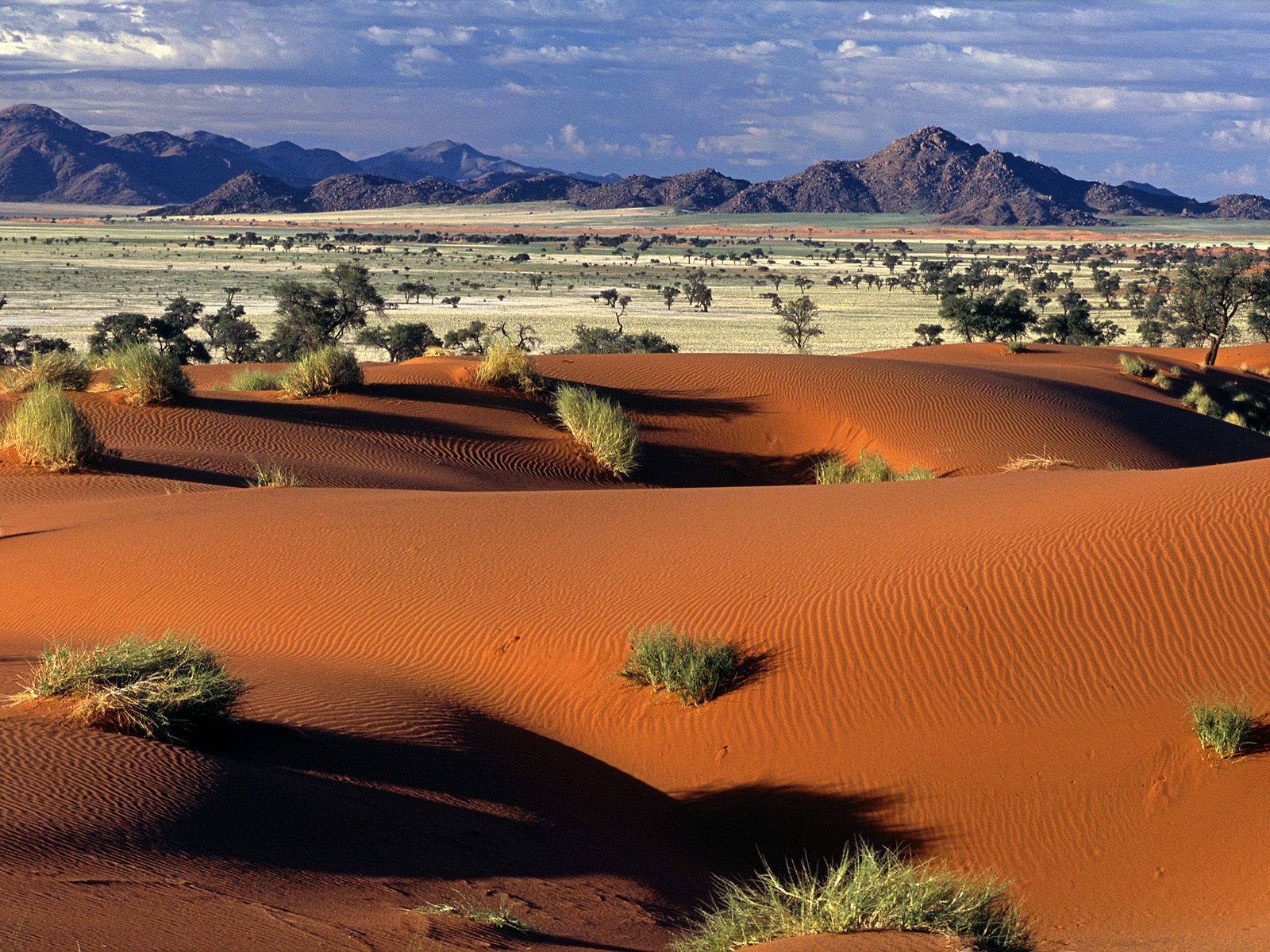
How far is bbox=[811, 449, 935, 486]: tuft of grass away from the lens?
2105 centimetres

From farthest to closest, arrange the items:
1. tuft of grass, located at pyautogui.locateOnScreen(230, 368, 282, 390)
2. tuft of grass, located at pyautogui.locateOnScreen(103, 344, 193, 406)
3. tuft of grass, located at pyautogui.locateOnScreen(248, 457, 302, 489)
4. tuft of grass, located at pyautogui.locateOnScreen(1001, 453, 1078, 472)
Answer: tuft of grass, located at pyautogui.locateOnScreen(230, 368, 282, 390)
tuft of grass, located at pyautogui.locateOnScreen(103, 344, 193, 406)
tuft of grass, located at pyautogui.locateOnScreen(1001, 453, 1078, 472)
tuft of grass, located at pyautogui.locateOnScreen(248, 457, 302, 489)

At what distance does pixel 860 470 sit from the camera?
21719 millimetres

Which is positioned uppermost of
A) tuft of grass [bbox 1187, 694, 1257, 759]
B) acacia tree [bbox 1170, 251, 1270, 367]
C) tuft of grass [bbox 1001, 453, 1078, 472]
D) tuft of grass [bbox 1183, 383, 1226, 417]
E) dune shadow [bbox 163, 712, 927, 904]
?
acacia tree [bbox 1170, 251, 1270, 367]

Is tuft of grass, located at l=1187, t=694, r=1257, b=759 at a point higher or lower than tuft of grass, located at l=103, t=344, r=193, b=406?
lower

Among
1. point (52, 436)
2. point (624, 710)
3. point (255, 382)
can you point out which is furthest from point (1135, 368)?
point (624, 710)

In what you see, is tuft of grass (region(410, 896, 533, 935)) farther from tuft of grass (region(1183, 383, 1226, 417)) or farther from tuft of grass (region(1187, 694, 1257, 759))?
tuft of grass (region(1183, 383, 1226, 417))

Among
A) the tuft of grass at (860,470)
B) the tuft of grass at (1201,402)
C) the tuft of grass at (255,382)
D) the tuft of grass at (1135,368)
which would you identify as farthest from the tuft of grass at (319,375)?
the tuft of grass at (1135,368)

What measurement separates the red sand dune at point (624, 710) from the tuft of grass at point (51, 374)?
16.4 ft

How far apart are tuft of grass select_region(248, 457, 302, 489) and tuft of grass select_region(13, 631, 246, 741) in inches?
353

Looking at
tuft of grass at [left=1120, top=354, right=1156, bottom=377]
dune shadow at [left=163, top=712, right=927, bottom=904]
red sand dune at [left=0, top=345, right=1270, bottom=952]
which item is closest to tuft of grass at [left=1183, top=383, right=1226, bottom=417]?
tuft of grass at [left=1120, top=354, right=1156, bottom=377]

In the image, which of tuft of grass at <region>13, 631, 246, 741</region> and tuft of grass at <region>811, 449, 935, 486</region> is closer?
tuft of grass at <region>13, 631, 246, 741</region>

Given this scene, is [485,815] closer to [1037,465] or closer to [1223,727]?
[1223,727]

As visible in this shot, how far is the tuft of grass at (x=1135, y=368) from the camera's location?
114ft

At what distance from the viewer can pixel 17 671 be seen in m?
9.11
